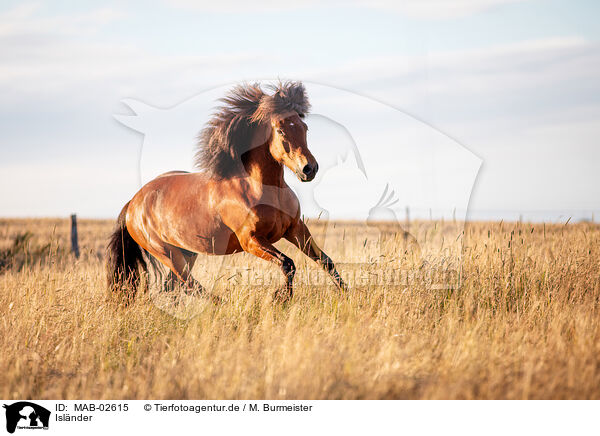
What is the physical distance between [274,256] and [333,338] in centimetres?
129

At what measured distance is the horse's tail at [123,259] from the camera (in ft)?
21.7

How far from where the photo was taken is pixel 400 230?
653 cm

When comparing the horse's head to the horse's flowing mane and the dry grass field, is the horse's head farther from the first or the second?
the dry grass field

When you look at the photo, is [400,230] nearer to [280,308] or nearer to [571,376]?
[280,308]

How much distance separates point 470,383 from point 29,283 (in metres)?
5.62

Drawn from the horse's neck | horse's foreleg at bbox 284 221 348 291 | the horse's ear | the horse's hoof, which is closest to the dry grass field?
the horse's hoof

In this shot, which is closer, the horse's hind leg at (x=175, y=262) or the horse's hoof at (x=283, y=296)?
the horse's hoof at (x=283, y=296)

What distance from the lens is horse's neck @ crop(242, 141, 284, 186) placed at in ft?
17.2

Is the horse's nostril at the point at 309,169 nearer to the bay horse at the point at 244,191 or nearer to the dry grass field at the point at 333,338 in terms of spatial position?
the bay horse at the point at 244,191

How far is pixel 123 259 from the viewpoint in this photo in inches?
265

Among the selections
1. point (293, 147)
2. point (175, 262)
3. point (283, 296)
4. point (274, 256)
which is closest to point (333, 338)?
point (283, 296)

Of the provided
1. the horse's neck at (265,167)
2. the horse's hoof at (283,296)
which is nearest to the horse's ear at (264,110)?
the horse's neck at (265,167)
